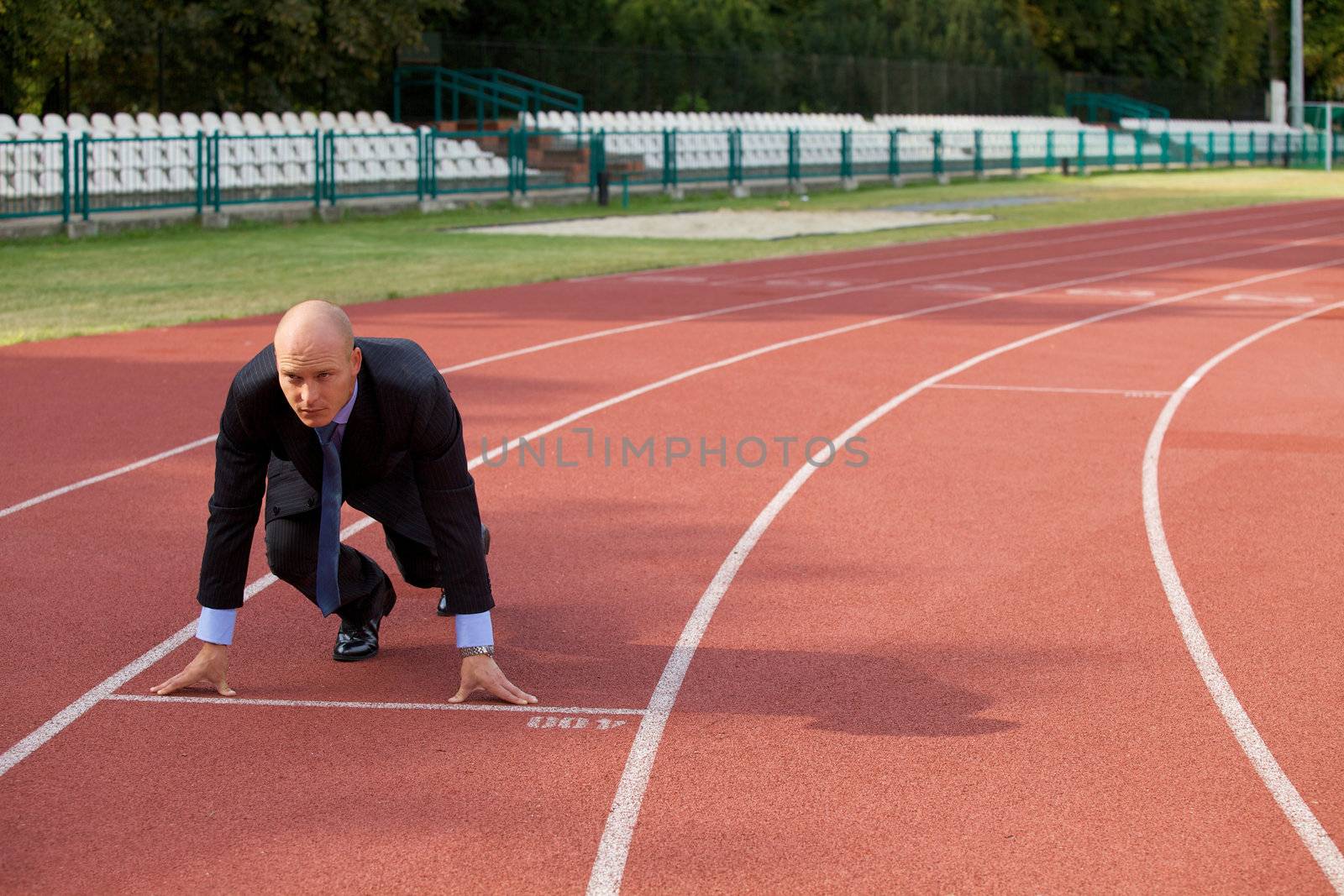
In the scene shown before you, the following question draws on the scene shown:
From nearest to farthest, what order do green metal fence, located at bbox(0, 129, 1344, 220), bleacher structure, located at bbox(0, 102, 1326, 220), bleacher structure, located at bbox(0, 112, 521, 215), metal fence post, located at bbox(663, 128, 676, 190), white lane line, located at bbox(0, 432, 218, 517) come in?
white lane line, located at bbox(0, 432, 218, 517), bleacher structure, located at bbox(0, 112, 521, 215), green metal fence, located at bbox(0, 129, 1344, 220), bleacher structure, located at bbox(0, 102, 1326, 220), metal fence post, located at bbox(663, 128, 676, 190)

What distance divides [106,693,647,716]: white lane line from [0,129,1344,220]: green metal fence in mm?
19547

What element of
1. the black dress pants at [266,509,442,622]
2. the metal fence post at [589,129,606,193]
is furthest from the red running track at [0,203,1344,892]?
the metal fence post at [589,129,606,193]

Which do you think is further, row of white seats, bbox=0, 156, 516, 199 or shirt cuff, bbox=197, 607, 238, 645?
row of white seats, bbox=0, 156, 516, 199

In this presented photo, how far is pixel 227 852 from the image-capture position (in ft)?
13.7

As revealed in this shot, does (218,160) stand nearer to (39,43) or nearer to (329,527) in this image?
(39,43)

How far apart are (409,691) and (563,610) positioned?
3.65ft

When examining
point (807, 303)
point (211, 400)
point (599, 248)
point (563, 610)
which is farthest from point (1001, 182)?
point (563, 610)

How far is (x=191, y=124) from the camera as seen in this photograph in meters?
28.1

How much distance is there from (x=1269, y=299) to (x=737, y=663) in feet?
46.9

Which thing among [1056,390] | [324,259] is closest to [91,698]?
[1056,390]

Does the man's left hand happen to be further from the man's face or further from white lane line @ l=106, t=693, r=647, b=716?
the man's face

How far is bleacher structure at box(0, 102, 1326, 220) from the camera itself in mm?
24375

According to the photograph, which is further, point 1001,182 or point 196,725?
point 1001,182

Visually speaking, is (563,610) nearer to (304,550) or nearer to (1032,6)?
(304,550)
